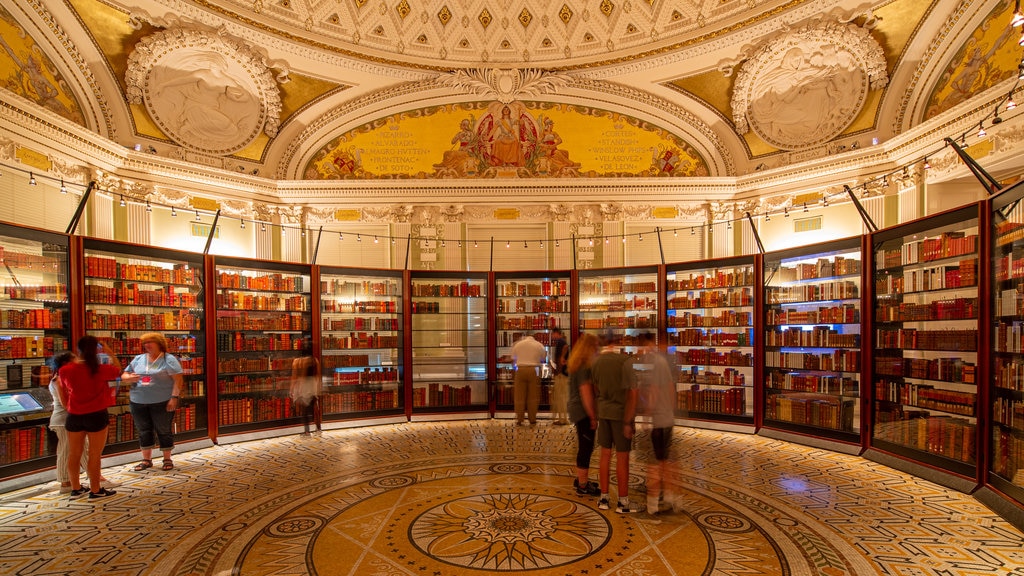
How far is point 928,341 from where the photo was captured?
6.04 metres

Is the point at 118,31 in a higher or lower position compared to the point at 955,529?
higher

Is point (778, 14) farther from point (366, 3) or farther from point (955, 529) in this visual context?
point (955, 529)

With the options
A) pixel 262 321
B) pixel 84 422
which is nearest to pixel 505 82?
pixel 262 321

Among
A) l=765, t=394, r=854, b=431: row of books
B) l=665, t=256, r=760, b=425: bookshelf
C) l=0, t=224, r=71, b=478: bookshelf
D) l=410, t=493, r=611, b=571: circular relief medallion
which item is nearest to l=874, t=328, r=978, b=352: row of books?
l=765, t=394, r=854, b=431: row of books

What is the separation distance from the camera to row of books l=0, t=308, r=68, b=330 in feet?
19.0

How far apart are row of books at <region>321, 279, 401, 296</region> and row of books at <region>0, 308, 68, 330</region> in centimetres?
366

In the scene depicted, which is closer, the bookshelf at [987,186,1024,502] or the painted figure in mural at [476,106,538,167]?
the bookshelf at [987,186,1024,502]

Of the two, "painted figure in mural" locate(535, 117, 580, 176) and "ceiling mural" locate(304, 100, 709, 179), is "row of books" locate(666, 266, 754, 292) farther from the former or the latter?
"painted figure in mural" locate(535, 117, 580, 176)

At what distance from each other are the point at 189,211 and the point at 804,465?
11775mm

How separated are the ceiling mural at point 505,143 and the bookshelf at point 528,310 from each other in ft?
11.2

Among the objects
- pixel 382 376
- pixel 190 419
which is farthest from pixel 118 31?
pixel 382 376

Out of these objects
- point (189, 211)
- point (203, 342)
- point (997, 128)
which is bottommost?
point (203, 342)

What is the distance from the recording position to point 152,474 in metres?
6.21

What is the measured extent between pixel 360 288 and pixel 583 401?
19.2ft
